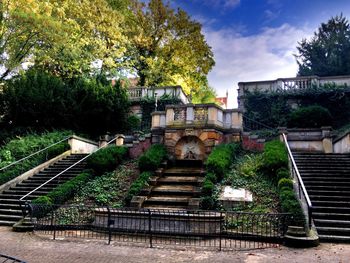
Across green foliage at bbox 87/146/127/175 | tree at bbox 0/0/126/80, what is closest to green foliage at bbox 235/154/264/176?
green foliage at bbox 87/146/127/175

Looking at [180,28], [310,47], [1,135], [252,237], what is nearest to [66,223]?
[252,237]

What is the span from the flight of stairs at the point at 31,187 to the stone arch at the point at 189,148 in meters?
4.71

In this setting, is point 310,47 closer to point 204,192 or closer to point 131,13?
point 131,13

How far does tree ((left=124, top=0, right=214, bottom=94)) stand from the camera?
2708cm

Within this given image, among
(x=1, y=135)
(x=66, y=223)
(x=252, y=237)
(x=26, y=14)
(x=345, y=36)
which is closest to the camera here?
(x=252, y=237)

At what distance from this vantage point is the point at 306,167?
12.6 metres

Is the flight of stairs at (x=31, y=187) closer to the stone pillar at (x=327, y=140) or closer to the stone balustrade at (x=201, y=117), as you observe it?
the stone balustrade at (x=201, y=117)

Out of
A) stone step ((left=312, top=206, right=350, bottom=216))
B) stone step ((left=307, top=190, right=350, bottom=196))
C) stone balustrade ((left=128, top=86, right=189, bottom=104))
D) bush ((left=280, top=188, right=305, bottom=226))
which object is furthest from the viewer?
stone balustrade ((left=128, top=86, right=189, bottom=104))

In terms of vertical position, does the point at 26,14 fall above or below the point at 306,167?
above

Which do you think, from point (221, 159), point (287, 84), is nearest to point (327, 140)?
point (221, 159)

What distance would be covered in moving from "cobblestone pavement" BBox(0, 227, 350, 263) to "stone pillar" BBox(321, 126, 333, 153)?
9.13 metres

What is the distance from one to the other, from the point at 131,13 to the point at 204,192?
21508 mm

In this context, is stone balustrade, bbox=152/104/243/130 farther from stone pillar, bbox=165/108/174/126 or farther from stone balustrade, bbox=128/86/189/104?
stone balustrade, bbox=128/86/189/104

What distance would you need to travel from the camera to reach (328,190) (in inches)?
417
